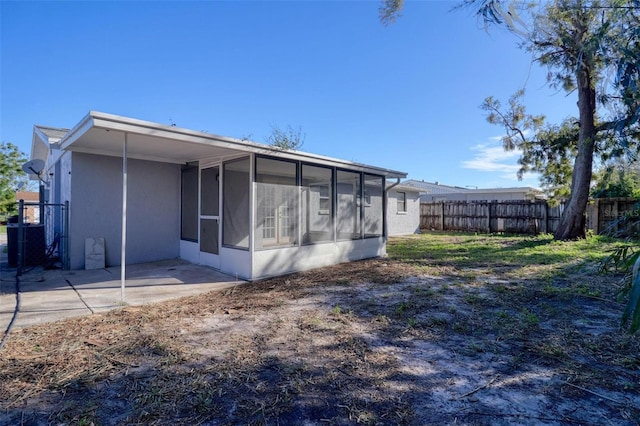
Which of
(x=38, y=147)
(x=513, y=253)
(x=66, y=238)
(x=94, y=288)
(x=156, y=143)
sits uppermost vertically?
(x=38, y=147)

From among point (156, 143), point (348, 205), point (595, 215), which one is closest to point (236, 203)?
point (156, 143)

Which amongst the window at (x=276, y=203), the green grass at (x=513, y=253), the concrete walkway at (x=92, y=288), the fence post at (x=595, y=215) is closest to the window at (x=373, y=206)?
the green grass at (x=513, y=253)

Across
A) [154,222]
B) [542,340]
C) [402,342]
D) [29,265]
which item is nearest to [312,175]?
[154,222]

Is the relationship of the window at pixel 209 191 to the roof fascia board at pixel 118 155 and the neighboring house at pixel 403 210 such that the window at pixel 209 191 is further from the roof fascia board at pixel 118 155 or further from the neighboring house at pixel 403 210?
the neighboring house at pixel 403 210

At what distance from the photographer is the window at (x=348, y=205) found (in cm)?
794

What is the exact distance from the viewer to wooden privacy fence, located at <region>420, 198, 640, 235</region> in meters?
13.1

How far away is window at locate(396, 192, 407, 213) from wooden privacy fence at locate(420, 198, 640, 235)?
2.30 meters

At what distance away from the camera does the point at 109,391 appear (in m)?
2.41

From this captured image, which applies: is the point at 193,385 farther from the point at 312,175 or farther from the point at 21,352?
the point at 312,175

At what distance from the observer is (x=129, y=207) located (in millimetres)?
7297

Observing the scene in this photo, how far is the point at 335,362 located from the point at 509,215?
51.7ft

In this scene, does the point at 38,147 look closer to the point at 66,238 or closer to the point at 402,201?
the point at 66,238

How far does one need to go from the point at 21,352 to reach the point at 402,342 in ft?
12.2

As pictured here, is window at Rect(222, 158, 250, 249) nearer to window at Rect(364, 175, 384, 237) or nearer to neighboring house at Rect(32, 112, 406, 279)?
neighboring house at Rect(32, 112, 406, 279)
